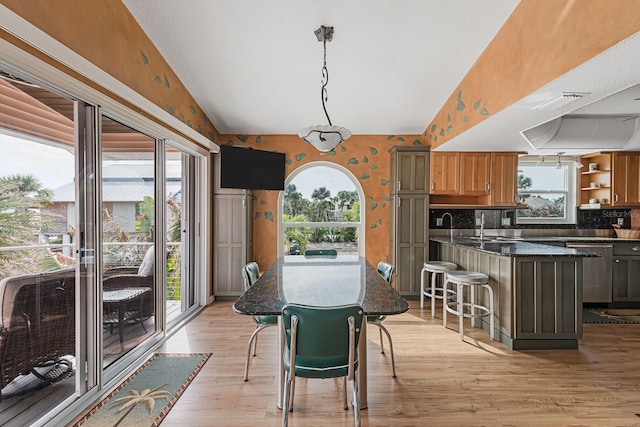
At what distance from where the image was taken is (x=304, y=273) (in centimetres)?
288

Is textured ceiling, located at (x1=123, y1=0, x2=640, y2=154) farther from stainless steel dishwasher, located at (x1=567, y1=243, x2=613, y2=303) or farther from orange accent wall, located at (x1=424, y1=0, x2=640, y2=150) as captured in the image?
stainless steel dishwasher, located at (x1=567, y1=243, x2=613, y2=303)

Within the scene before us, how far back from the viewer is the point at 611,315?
14.3ft

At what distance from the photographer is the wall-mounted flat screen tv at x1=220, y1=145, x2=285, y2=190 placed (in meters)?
4.70

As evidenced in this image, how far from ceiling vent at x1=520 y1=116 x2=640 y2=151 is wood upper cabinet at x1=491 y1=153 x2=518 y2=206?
3.49 ft

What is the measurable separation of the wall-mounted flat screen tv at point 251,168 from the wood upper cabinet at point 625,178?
4990 mm

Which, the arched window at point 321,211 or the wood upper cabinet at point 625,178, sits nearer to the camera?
the wood upper cabinet at point 625,178

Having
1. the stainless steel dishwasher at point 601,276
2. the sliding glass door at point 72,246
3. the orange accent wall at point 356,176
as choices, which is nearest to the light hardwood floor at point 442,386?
the sliding glass door at point 72,246

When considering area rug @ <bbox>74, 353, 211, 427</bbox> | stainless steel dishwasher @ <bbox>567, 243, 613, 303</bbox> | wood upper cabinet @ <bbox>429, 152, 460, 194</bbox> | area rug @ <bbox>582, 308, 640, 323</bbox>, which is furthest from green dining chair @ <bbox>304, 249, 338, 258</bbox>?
stainless steel dishwasher @ <bbox>567, 243, 613, 303</bbox>

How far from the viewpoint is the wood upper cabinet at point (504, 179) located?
5.09 meters

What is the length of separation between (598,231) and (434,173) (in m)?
2.90

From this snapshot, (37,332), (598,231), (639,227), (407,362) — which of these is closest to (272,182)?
(407,362)

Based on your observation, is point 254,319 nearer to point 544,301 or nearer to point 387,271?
point 387,271

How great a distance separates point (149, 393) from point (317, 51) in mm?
3376

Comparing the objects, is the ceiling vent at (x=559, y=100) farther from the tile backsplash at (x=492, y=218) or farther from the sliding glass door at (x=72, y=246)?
the sliding glass door at (x=72, y=246)
